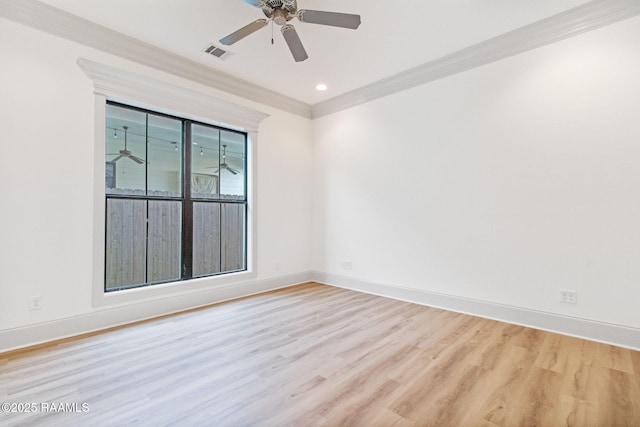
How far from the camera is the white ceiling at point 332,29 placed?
2.55m

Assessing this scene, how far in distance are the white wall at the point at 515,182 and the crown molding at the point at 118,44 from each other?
1.74 metres

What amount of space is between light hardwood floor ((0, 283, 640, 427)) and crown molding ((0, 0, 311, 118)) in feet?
9.08

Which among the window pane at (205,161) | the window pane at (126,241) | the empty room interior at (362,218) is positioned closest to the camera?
the empty room interior at (362,218)

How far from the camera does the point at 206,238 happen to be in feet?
13.5

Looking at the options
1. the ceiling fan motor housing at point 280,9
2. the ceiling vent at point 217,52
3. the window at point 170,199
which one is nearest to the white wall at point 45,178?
the window at point 170,199

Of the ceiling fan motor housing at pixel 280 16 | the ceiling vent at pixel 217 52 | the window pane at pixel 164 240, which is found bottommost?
the window pane at pixel 164 240

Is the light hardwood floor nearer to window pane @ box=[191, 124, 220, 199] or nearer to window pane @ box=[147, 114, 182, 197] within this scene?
window pane @ box=[147, 114, 182, 197]

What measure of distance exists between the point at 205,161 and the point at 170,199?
983 mm

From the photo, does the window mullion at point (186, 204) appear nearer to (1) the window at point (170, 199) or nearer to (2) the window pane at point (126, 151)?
(1) the window at point (170, 199)

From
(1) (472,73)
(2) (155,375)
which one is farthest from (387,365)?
(1) (472,73)

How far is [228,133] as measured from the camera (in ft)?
13.6

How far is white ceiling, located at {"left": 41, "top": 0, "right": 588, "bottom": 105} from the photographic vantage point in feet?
8.37

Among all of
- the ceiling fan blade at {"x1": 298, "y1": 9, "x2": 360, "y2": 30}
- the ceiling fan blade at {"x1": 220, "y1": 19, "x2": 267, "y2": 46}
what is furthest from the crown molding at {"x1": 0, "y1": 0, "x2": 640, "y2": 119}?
the ceiling fan blade at {"x1": 298, "y1": 9, "x2": 360, "y2": 30}

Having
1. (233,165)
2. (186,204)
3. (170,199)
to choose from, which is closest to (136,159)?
(170,199)
